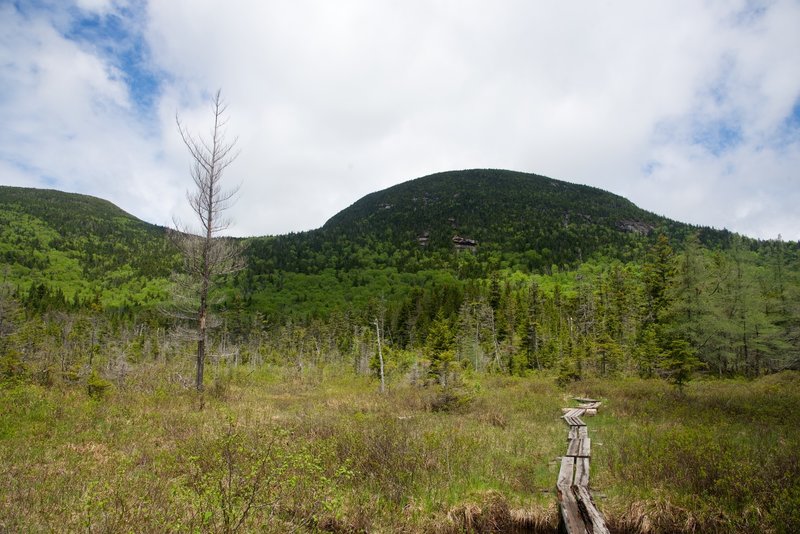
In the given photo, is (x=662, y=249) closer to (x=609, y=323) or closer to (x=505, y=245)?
(x=609, y=323)

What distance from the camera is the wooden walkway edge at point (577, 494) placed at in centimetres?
631

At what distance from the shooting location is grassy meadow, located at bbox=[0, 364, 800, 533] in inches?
209

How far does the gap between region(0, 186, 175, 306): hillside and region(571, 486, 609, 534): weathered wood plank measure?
432 ft

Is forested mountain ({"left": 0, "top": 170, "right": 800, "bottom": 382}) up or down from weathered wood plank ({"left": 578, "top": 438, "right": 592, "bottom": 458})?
up

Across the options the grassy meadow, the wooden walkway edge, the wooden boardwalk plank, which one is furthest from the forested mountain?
the wooden walkway edge

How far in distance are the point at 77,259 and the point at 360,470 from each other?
200m

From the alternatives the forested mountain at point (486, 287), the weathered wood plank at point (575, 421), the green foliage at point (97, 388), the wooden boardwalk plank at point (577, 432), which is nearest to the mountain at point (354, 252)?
the forested mountain at point (486, 287)

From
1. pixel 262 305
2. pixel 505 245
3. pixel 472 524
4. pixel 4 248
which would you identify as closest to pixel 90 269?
pixel 4 248

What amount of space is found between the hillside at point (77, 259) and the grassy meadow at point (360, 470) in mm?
123796

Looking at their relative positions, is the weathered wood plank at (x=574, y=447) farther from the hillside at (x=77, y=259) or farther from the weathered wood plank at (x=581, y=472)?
the hillside at (x=77, y=259)

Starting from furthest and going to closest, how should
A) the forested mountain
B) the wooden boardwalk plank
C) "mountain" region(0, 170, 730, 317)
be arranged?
1. "mountain" region(0, 170, 730, 317)
2. the forested mountain
3. the wooden boardwalk plank

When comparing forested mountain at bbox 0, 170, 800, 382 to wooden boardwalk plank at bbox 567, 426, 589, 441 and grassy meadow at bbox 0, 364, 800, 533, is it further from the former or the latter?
wooden boardwalk plank at bbox 567, 426, 589, 441

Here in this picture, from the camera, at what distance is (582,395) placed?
24.3 metres

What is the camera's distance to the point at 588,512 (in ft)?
21.7
